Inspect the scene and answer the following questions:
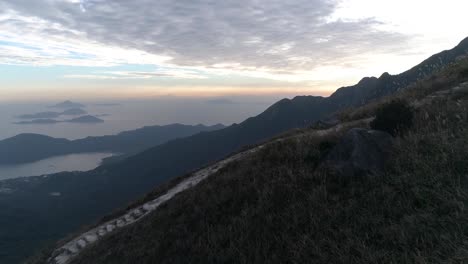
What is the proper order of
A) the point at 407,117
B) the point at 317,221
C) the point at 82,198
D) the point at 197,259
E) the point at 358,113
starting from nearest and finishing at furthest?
1. the point at 317,221
2. the point at 197,259
3. the point at 407,117
4. the point at 358,113
5. the point at 82,198

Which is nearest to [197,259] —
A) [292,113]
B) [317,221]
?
[317,221]

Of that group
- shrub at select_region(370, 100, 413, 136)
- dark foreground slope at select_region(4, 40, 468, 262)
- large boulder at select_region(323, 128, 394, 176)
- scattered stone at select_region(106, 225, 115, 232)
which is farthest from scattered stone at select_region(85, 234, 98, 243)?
dark foreground slope at select_region(4, 40, 468, 262)

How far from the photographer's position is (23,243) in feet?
236

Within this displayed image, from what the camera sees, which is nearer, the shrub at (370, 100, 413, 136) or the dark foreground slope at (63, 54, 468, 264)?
the dark foreground slope at (63, 54, 468, 264)

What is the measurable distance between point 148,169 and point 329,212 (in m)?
124

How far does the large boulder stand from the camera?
7.03 meters

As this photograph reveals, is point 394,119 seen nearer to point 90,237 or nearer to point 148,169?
point 90,237

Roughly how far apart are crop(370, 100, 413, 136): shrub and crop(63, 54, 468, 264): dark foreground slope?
11.3 inches

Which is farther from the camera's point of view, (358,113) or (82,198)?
(82,198)

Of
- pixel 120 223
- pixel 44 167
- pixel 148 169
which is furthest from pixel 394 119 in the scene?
pixel 44 167

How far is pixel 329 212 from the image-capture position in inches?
235

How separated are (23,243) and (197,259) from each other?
82.6m

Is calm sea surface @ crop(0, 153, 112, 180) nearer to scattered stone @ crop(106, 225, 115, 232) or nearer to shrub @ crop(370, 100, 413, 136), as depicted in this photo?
scattered stone @ crop(106, 225, 115, 232)

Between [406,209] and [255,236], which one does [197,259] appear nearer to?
[255,236]
